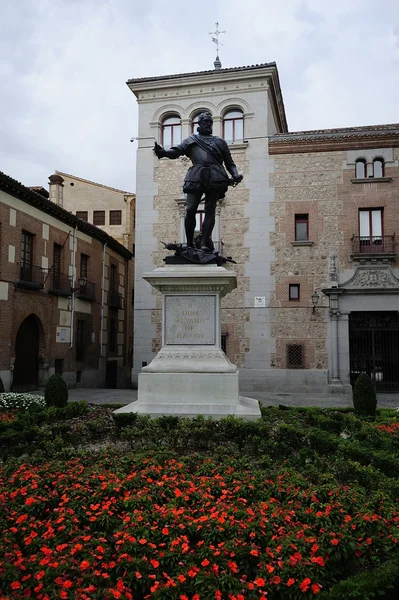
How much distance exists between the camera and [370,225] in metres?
22.6

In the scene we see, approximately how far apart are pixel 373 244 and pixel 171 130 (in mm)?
11664

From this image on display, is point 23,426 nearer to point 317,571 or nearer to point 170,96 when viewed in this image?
point 317,571

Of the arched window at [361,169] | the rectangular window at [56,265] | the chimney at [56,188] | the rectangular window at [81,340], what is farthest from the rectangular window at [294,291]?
the chimney at [56,188]

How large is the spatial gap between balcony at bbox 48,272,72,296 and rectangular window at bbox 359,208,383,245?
1473 cm

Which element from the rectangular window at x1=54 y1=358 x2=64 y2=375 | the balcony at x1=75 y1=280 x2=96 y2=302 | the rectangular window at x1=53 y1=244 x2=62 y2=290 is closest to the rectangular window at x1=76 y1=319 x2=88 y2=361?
the balcony at x1=75 y1=280 x2=96 y2=302

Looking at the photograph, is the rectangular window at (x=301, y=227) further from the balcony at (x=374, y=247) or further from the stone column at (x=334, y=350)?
the stone column at (x=334, y=350)

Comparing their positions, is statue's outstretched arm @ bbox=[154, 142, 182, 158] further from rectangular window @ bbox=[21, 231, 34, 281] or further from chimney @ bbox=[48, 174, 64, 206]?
chimney @ bbox=[48, 174, 64, 206]

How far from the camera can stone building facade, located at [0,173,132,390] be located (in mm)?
19531

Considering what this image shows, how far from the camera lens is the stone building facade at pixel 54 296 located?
19.5 meters

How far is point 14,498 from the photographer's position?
4469mm

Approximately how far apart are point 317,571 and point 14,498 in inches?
111

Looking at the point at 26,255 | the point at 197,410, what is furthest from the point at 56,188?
the point at 197,410

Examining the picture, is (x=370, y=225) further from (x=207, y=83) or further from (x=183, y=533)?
(x=183, y=533)

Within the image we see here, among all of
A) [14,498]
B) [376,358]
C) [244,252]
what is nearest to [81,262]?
[244,252]
